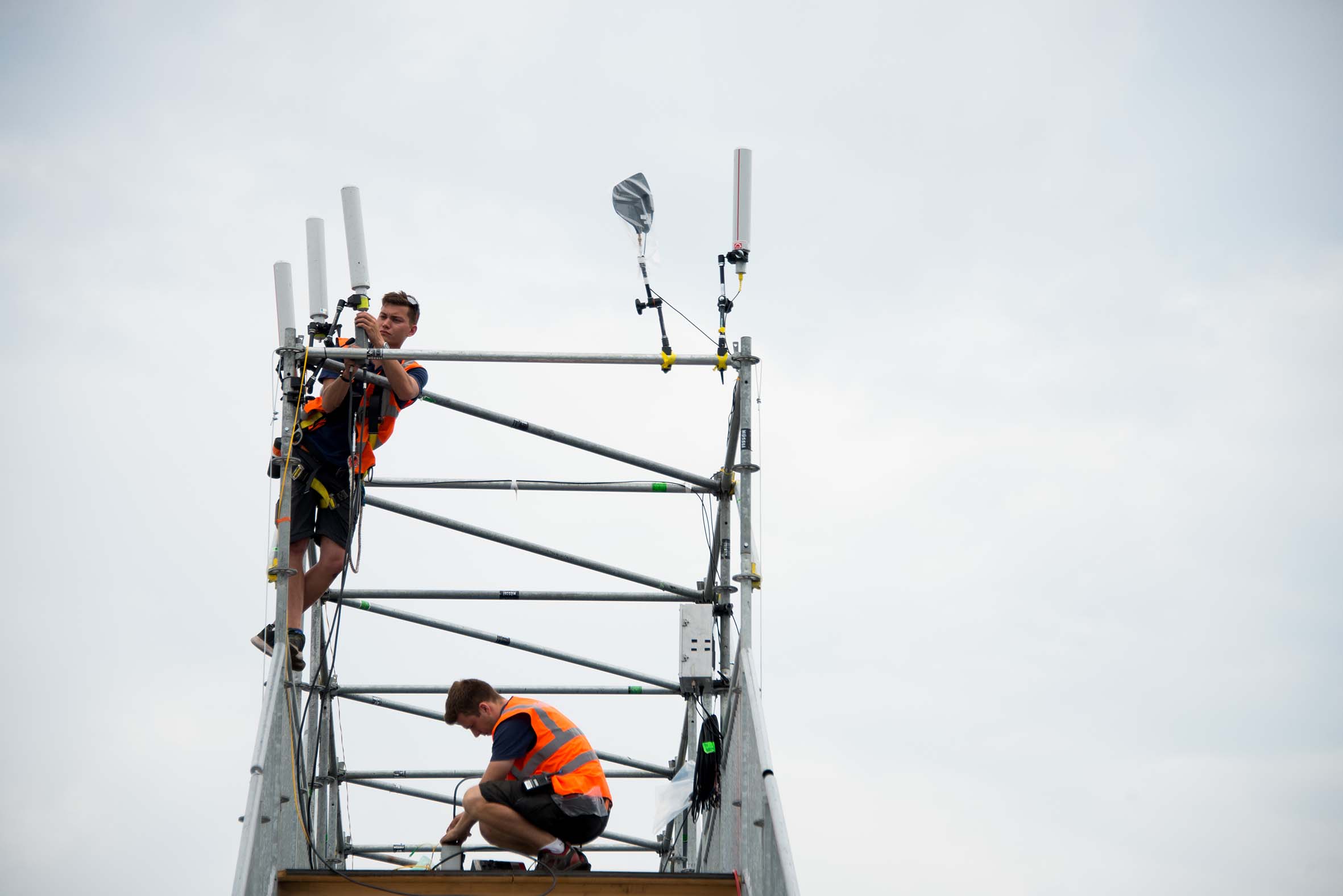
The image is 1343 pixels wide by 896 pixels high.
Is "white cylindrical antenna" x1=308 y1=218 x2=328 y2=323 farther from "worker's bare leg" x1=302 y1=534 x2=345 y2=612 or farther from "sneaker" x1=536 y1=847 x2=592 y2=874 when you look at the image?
"sneaker" x1=536 y1=847 x2=592 y2=874

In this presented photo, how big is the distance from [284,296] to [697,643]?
325cm

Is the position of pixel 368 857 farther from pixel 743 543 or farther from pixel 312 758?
pixel 743 543

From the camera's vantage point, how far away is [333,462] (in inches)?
313

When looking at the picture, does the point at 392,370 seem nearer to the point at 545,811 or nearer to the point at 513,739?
the point at 513,739

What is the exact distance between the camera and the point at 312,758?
9406 millimetres

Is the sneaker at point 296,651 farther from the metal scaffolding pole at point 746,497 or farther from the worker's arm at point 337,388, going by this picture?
the metal scaffolding pole at point 746,497

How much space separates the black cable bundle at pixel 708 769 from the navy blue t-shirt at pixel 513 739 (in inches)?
41.9

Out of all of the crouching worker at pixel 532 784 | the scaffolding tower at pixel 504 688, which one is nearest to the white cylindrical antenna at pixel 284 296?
the scaffolding tower at pixel 504 688

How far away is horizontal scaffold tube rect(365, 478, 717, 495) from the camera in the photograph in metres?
9.05

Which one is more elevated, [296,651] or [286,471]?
[286,471]

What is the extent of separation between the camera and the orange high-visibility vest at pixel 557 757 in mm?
7250

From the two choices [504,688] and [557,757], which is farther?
[504,688]

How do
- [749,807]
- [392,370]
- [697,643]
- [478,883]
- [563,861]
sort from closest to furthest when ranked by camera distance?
[478,883] → [749,807] → [563,861] → [392,370] → [697,643]

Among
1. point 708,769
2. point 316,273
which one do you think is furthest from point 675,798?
point 316,273
